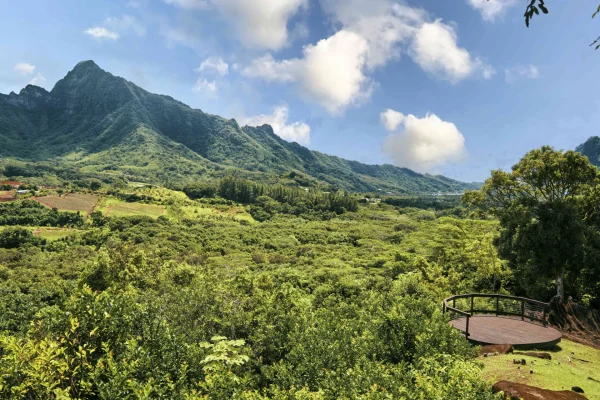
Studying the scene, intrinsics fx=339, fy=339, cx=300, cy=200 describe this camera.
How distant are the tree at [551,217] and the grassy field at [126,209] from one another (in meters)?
96.8

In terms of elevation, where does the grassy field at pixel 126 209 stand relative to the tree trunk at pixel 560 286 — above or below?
below

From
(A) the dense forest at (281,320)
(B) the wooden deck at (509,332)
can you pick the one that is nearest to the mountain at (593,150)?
(A) the dense forest at (281,320)

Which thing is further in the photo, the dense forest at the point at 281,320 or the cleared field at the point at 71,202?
the cleared field at the point at 71,202

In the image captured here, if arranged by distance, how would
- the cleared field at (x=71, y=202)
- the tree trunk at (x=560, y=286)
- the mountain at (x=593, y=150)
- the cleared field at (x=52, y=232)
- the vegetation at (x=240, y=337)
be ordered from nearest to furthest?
the vegetation at (x=240, y=337)
the tree trunk at (x=560, y=286)
the cleared field at (x=52, y=232)
the cleared field at (x=71, y=202)
the mountain at (x=593, y=150)

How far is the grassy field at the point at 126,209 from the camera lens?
96688 millimetres

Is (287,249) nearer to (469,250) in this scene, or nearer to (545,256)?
(469,250)

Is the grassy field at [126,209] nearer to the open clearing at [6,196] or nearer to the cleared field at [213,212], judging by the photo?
the cleared field at [213,212]

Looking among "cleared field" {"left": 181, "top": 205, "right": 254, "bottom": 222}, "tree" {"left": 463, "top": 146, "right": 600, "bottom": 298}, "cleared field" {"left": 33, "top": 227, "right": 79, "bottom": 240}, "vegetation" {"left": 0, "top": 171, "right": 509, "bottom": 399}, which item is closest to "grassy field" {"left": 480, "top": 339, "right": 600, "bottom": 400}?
"vegetation" {"left": 0, "top": 171, "right": 509, "bottom": 399}

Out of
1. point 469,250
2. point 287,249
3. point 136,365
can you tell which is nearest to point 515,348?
point 136,365

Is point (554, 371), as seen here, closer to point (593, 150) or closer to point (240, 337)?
point (240, 337)

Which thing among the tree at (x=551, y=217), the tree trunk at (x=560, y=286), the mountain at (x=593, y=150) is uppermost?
the mountain at (x=593, y=150)

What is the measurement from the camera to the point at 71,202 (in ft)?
328

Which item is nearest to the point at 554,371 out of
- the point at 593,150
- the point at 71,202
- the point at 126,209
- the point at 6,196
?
the point at 126,209

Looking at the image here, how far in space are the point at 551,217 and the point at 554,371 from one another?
35.9ft
